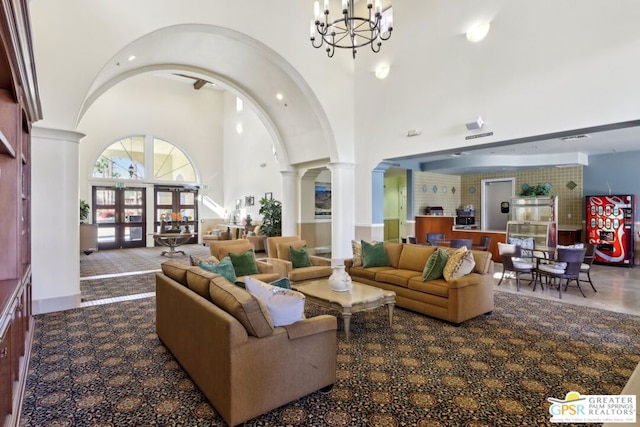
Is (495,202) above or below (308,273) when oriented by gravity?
above

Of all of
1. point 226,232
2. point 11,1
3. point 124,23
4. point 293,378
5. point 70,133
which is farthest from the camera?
point 226,232

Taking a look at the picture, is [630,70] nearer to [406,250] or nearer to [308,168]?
[406,250]

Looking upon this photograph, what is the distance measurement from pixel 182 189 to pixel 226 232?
9.41ft

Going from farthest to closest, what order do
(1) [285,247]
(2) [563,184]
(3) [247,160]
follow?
(3) [247,160], (2) [563,184], (1) [285,247]

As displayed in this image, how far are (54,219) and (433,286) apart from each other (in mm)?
5316

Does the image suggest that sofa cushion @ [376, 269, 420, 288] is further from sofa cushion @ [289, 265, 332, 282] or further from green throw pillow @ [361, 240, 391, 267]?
sofa cushion @ [289, 265, 332, 282]

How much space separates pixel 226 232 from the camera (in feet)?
43.4

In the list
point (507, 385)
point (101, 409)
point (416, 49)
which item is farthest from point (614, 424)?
point (416, 49)

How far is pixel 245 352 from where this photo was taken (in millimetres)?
2232

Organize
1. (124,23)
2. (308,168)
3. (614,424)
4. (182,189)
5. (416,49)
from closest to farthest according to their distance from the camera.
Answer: (614,424) → (124,23) → (416,49) → (308,168) → (182,189)

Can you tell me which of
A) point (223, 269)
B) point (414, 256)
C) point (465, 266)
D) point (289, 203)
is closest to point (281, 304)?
point (223, 269)

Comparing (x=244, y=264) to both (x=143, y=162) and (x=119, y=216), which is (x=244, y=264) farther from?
(x=143, y=162)

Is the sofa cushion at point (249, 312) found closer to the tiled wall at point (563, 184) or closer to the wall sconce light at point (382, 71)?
the wall sconce light at point (382, 71)

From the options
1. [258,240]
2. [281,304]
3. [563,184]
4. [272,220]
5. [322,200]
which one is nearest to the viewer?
[281,304]
